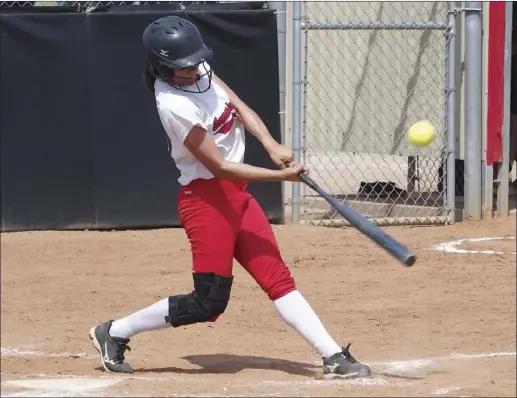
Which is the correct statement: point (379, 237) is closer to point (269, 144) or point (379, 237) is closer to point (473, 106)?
point (269, 144)

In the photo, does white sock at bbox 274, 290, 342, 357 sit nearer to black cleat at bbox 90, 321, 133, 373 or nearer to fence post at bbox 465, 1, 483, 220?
black cleat at bbox 90, 321, 133, 373

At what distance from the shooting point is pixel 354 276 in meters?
7.61

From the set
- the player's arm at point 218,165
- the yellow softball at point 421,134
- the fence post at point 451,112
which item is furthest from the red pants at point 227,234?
the fence post at point 451,112

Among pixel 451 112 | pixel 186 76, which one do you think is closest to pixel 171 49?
pixel 186 76

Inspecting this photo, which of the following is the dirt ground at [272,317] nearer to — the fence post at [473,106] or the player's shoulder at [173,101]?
the fence post at [473,106]

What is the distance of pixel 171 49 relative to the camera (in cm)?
488

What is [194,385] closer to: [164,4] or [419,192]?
[164,4]

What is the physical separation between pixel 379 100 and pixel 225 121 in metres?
5.23

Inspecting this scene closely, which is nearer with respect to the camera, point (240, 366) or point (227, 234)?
point (227, 234)

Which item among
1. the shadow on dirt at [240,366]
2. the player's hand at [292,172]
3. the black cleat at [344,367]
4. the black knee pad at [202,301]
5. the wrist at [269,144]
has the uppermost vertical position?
the wrist at [269,144]

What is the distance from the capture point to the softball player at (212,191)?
488 cm

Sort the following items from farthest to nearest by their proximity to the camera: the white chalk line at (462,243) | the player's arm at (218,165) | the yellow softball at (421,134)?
1. the white chalk line at (462,243)
2. the yellow softball at (421,134)
3. the player's arm at (218,165)

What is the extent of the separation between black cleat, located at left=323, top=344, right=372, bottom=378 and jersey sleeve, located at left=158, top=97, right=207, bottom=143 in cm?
119

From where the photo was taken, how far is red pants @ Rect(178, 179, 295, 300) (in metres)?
5.01
